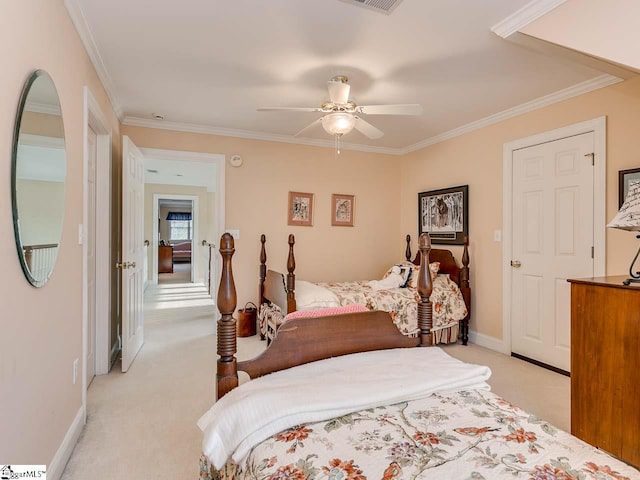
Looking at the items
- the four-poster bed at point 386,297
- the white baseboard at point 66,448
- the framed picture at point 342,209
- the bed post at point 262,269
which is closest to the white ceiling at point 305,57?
the framed picture at point 342,209

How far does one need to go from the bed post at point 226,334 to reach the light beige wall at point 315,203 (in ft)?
9.36

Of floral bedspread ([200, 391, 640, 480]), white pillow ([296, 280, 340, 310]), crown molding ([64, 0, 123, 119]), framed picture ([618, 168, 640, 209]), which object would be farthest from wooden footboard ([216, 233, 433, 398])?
framed picture ([618, 168, 640, 209])

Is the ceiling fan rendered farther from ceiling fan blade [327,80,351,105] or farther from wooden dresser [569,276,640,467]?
wooden dresser [569,276,640,467]

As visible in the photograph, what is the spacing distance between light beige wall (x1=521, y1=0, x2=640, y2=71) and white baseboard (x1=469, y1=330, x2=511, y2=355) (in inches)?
106

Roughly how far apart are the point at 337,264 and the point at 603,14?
11.5 feet

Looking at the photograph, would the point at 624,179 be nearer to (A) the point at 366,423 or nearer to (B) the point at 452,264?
(B) the point at 452,264

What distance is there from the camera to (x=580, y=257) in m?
2.95

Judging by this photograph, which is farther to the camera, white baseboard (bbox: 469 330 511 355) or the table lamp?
white baseboard (bbox: 469 330 511 355)

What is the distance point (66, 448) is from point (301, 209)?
10.7ft

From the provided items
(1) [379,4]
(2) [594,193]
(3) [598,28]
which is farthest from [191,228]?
(3) [598,28]

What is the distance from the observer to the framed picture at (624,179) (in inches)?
99.9

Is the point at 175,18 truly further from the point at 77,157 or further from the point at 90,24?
the point at 77,157

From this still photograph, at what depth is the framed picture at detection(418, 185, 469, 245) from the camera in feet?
13.2

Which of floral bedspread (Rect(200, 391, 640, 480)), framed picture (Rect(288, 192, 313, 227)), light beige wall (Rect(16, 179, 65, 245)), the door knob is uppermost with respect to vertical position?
framed picture (Rect(288, 192, 313, 227))
